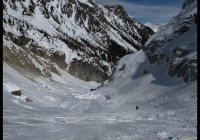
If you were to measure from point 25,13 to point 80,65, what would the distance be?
25768 mm

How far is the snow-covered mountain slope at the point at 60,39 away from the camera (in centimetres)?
11431

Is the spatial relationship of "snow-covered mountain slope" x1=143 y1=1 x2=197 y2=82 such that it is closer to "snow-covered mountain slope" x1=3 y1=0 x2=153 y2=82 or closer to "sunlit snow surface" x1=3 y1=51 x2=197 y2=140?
"sunlit snow surface" x1=3 y1=51 x2=197 y2=140

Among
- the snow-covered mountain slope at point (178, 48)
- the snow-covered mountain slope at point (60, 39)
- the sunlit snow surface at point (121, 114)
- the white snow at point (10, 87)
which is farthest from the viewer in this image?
the snow-covered mountain slope at point (60, 39)

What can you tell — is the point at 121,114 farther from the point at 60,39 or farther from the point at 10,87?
the point at 60,39

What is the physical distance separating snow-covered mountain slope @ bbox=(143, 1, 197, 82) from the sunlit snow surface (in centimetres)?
160

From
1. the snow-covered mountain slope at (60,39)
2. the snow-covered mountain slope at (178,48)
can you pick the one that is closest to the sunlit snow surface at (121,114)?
the snow-covered mountain slope at (178,48)

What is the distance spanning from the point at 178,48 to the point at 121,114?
24461 millimetres

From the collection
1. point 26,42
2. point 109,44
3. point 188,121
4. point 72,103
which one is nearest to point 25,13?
point 26,42

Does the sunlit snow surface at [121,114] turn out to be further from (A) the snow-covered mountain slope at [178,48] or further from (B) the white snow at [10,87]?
(A) the snow-covered mountain slope at [178,48]

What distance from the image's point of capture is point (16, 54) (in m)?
84.8

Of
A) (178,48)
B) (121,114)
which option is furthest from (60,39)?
(121,114)

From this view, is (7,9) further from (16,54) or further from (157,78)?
(157,78)

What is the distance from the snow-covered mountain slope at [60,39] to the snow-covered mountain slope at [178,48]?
3089 cm

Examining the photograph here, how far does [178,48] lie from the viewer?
54.2 metres
